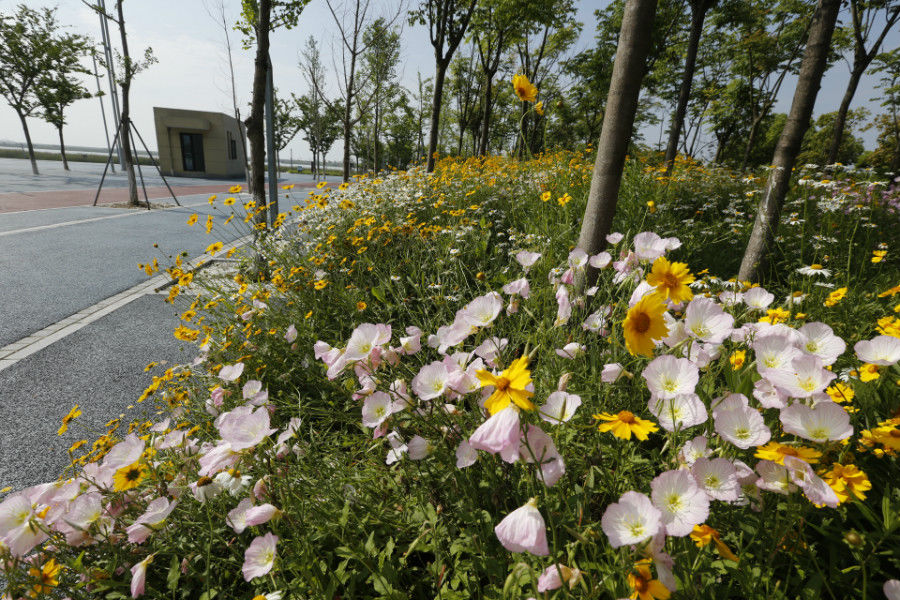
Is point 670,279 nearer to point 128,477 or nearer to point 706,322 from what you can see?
point 706,322

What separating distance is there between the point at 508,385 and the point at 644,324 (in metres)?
0.37

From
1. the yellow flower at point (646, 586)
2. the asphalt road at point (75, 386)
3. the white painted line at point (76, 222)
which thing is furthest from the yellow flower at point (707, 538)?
the white painted line at point (76, 222)

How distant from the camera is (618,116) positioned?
233cm

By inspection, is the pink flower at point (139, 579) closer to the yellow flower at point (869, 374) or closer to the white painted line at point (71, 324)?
the yellow flower at point (869, 374)

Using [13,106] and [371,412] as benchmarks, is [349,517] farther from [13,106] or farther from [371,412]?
[13,106]

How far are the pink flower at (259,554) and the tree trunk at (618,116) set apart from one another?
82.9 inches

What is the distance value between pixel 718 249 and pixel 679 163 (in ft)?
10.8

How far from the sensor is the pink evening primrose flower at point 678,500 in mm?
715

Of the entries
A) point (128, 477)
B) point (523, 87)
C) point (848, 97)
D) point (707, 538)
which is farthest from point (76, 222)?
point (848, 97)

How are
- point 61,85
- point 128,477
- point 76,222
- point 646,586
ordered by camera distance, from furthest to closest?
point 61,85, point 76,222, point 128,477, point 646,586

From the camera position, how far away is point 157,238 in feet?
24.7

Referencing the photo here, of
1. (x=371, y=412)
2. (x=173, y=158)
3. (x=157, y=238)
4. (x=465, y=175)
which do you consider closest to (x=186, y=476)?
(x=371, y=412)

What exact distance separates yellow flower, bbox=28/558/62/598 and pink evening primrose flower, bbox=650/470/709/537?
1511 millimetres

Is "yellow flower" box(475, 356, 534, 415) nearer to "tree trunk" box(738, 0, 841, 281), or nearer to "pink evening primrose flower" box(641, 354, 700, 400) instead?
"pink evening primrose flower" box(641, 354, 700, 400)
